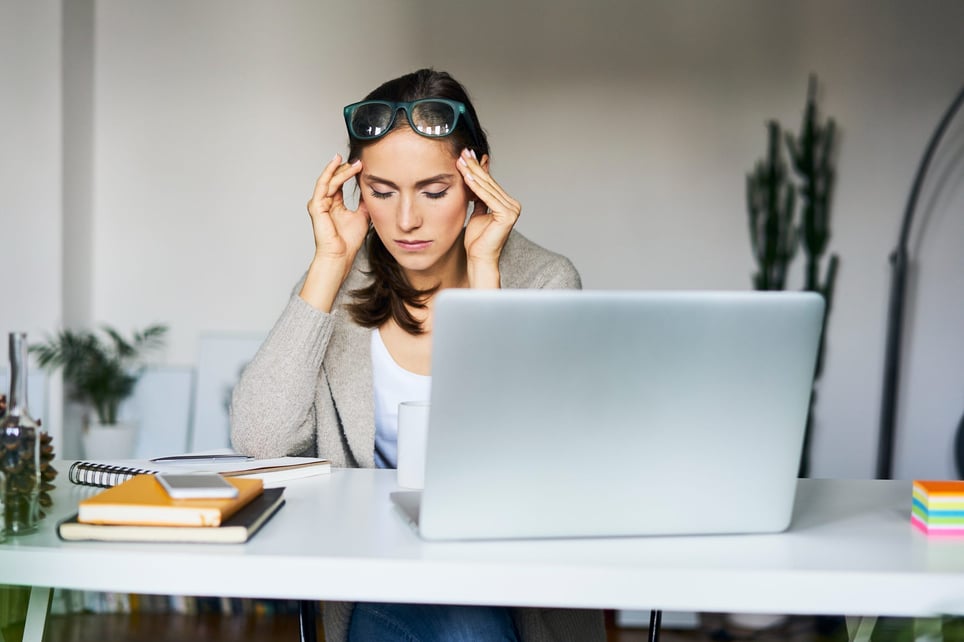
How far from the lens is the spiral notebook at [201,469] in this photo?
1.16 meters

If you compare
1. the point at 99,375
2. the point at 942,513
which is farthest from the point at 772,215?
the point at 942,513

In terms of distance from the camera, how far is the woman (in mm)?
1476

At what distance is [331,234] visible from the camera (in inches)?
63.4

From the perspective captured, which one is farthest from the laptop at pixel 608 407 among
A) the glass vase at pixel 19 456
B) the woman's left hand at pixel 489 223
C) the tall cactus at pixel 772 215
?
the tall cactus at pixel 772 215

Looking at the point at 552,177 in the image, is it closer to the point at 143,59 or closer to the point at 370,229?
the point at 143,59

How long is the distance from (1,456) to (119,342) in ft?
10.1

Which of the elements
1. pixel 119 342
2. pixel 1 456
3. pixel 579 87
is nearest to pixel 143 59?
pixel 119 342

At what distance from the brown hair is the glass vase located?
80 centimetres

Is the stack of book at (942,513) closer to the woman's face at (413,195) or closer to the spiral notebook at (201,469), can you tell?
the spiral notebook at (201,469)

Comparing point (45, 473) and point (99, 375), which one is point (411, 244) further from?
point (99, 375)

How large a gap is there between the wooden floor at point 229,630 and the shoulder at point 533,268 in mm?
1637

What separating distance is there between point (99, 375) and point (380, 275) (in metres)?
2.35

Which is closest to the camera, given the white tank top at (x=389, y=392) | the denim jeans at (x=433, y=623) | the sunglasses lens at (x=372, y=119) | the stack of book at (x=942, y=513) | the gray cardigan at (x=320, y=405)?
the stack of book at (x=942, y=513)

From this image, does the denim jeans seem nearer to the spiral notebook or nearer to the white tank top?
the spiral notebook
